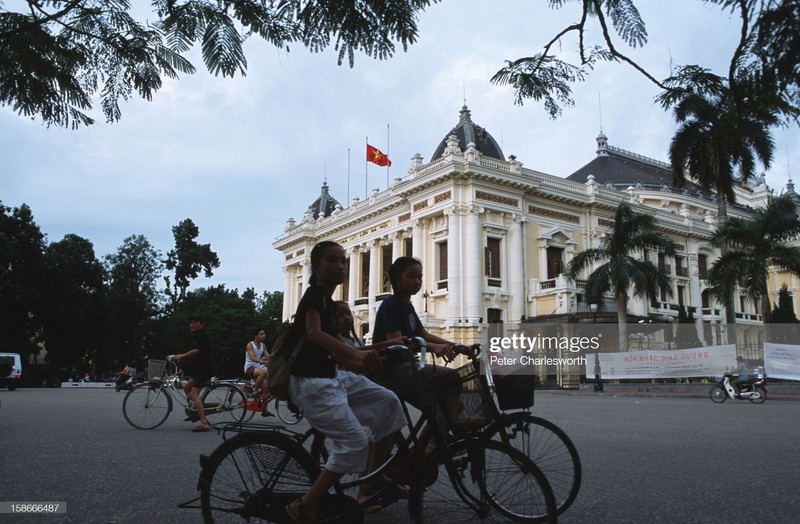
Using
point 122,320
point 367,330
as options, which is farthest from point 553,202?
point 122,320

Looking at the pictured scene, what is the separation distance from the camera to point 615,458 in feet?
22.0

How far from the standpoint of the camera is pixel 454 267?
116ft

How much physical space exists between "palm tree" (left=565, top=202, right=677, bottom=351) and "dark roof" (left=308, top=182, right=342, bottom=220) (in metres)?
32.2

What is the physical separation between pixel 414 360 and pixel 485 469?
0.71 meters

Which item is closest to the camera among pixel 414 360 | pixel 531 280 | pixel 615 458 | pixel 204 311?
pixel 414 360

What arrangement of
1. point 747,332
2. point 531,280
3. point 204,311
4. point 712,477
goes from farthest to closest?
point 204,311, point 747,332, point 531,280, point 712,477

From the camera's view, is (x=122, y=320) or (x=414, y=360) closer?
(x=414, y=360)

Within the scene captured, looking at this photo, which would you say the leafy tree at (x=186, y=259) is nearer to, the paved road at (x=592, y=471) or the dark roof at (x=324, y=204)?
the dark roof at (x=324, y=204)

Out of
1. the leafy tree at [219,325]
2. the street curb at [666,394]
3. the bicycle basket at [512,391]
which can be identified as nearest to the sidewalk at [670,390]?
the street curb at [666,394]

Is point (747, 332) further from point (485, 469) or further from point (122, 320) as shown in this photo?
point (485, 469)

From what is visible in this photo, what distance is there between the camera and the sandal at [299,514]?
131 inches

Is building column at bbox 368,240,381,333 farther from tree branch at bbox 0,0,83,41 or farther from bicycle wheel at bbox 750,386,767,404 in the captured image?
tree branch at bbox 0,0,83,41

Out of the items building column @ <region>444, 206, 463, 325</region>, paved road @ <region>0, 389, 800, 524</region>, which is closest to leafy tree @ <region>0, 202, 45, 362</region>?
building column @ <region>444, 206, 463, 325</region>

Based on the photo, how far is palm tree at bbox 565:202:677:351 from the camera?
29.0 meters
